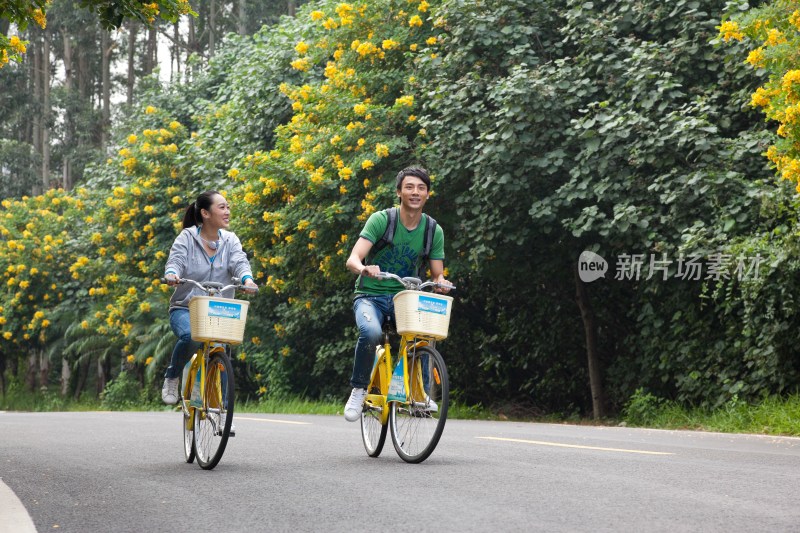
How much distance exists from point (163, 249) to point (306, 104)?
351 inches

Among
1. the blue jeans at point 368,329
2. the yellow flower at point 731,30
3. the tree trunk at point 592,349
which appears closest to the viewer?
the blue jeans at point 368,329

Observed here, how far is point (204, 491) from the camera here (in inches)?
267

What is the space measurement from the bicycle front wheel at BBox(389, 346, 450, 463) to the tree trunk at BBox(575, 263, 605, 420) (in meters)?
8.86

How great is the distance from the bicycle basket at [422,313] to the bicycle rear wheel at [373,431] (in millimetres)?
839

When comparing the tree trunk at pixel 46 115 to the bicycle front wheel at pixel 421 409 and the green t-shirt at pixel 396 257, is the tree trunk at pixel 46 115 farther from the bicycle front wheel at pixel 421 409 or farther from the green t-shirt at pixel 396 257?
the bicycle front wheel at pixel 421 409

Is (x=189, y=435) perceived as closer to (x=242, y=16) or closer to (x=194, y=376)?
(x=194, y=376)

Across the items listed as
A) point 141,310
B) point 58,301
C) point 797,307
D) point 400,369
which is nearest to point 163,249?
point 141,310

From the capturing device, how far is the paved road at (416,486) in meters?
5.59

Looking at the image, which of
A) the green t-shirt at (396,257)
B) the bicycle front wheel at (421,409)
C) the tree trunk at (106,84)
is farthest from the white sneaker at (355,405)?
the tree trunk at (106,84)

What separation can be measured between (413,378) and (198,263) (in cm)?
176

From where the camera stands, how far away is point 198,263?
333 inches

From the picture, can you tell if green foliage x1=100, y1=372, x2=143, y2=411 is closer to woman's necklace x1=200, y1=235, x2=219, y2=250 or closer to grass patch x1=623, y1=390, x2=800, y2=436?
grass patch x1=623, y1=390, x2=800, y2=436

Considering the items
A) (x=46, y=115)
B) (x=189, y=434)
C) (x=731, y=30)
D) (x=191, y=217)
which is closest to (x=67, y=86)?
(x=46, y=115)

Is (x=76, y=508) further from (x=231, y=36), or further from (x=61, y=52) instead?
(x=61, y=52)
